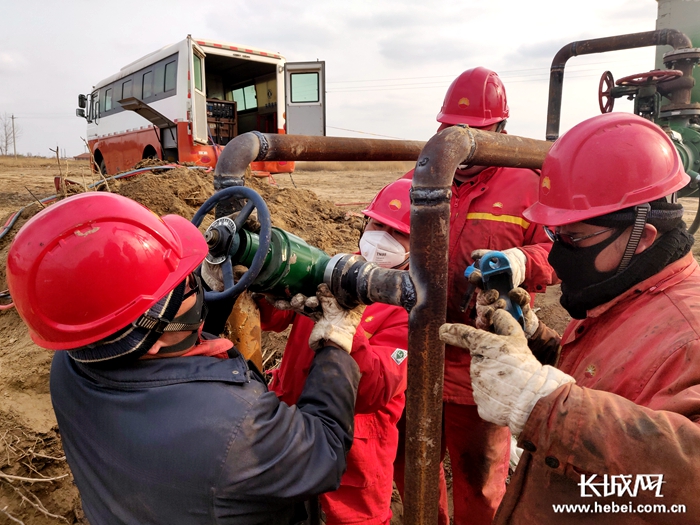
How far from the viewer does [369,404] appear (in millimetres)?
1731

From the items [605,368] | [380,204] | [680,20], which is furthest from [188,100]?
[605,368]

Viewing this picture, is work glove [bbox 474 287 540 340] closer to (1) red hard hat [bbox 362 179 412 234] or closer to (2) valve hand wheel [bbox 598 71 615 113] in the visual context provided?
(1) red hard hat [bbox 362 179 412 234]

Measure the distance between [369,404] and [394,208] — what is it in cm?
93

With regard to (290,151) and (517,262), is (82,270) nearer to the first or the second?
(290,151)

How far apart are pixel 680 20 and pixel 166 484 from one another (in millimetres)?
9490

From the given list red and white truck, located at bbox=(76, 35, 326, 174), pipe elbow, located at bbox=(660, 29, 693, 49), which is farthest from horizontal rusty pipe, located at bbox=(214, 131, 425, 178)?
red and white truck, located at bbox=(76, 35, 326, 174)

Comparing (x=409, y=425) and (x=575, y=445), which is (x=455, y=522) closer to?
(x=409, y=425)

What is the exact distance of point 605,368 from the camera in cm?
129

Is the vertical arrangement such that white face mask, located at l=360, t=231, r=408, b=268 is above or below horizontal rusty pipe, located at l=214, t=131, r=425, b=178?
below

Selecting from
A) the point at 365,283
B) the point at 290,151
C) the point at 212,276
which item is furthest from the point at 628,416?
the point at 290,151

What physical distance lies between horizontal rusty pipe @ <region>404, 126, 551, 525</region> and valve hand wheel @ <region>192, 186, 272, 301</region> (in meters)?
0.44

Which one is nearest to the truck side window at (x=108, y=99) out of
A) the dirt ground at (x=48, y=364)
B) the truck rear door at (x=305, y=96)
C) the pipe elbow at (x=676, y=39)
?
the truck rear door at (x=305, y=96)

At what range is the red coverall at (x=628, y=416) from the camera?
0.98 meters

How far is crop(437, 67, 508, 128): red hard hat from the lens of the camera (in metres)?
2.67
